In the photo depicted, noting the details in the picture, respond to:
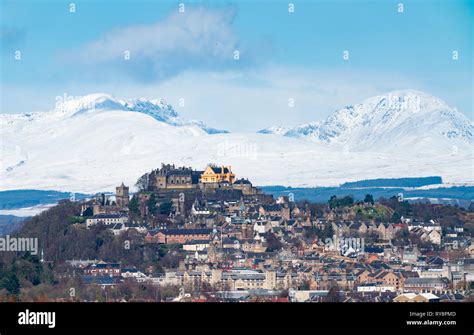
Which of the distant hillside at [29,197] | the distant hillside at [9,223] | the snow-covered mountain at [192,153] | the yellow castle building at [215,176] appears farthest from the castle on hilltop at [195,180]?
the snow-covered mountain at [192,153]

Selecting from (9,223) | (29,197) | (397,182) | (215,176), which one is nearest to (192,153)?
(397,182)

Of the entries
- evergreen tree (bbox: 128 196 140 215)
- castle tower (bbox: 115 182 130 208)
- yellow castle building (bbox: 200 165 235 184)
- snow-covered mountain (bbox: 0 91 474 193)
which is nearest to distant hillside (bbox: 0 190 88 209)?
snow-covered mountain (bbox: 0 91 474 193)

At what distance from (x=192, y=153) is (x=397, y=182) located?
65.5ft

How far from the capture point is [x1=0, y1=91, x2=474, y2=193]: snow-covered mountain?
143750 millimetres

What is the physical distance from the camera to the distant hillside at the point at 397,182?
13738 centimetres

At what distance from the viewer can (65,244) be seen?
7250 cm

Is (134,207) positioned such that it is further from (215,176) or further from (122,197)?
(215,176)

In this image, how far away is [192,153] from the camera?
494 feet

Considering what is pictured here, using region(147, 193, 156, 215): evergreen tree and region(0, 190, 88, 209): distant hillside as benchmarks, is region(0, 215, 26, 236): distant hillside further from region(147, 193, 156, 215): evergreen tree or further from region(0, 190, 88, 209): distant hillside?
region(0, 190, 88, 209): distant hillside

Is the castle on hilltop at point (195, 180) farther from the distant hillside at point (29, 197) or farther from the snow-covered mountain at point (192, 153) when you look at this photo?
the snow-covered mountain at point (192, 153)

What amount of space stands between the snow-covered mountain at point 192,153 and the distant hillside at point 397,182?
181cm

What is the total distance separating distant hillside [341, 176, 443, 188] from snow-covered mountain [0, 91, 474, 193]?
1810 mm
